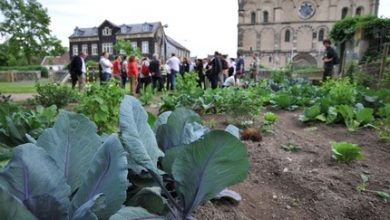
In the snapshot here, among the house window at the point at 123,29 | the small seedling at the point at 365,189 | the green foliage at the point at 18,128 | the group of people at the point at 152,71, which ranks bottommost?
the small seedling at the point at 365,189

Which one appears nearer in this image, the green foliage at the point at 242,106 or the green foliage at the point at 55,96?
the green foliage at the point at 242,106

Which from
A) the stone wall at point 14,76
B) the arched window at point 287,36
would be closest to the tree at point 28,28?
the stone wall at point 14,76

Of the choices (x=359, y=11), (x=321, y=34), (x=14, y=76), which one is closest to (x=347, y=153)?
(x=14, y=76)

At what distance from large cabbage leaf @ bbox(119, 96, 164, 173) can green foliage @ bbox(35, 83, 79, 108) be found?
7879 mm

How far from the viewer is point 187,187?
1062mm

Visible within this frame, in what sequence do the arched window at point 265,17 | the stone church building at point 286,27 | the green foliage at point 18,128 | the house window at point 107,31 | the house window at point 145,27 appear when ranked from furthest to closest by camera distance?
the house window at point 107,31 < the arched window at point 265,17 < the house window at point 145,27 < the stone church building at point 286,27 < the green foliage at point 18,128

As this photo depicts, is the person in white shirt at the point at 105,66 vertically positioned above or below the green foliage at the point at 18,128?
above

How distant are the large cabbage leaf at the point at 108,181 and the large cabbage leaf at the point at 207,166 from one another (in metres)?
0.19

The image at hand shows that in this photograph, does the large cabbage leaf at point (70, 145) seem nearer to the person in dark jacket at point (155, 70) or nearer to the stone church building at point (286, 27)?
the person in dark jacket at point (155, 70)

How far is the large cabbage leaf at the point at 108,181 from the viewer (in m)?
0.87

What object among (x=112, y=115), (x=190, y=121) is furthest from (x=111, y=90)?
(x=190, y=121)

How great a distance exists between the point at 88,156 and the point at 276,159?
245 cm

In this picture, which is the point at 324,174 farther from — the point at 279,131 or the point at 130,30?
the point at 130,30

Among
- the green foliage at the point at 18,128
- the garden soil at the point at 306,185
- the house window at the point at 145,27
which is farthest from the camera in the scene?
the house window at the point at 145,27
